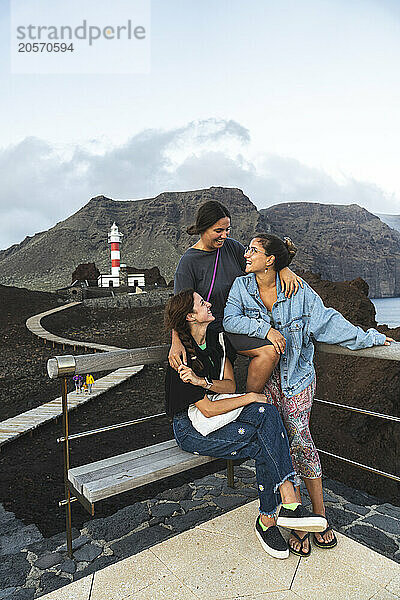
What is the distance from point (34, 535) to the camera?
3281 millimetres

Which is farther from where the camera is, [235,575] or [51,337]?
[51,337]

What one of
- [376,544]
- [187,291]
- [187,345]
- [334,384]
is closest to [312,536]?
[376,544]

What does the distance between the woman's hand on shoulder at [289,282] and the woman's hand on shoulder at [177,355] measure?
753 millimetres

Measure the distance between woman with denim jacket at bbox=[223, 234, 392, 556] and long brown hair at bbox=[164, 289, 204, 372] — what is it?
27 cm

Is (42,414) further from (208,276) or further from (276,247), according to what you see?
(276,247)

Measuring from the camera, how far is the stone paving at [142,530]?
266 centimetres

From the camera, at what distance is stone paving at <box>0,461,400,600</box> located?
105 inches

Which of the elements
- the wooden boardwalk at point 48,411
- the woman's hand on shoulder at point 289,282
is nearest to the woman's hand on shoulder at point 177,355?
the woman's hand on shoulder at point 289,282

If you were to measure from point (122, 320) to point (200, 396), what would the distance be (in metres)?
16.3

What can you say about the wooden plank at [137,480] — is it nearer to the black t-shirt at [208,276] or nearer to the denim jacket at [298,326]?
the denim jacket at [298,326]

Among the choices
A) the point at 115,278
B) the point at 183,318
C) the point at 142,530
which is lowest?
the point at 115,278

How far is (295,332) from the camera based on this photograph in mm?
2906

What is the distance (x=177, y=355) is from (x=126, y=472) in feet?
2.45

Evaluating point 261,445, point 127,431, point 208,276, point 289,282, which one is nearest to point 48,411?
point 127,431
